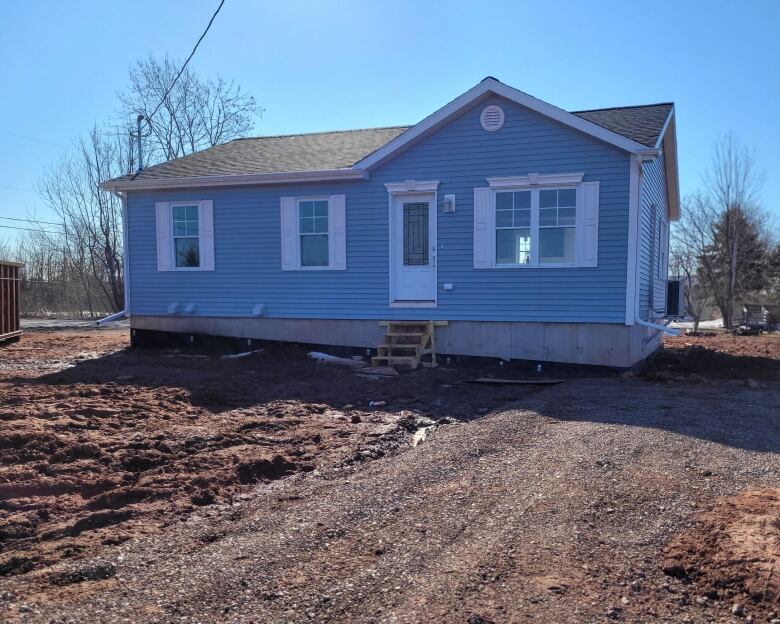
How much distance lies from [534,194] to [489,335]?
2.62 metres

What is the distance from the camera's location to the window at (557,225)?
34.7 feet

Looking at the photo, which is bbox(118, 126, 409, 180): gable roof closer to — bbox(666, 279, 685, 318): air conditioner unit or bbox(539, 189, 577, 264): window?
bbox(539, 189, 577, 264): window

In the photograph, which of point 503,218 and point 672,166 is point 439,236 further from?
point 672,166

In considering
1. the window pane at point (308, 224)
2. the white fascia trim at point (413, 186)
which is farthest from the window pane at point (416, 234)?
the window pane at point (308, 224)

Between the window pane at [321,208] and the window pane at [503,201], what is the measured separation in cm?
343

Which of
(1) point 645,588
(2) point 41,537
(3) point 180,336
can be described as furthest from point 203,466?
(3) point 180,336

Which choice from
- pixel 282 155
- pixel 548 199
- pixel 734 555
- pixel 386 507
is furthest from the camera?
pixel 282 155

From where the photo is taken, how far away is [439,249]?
37.3ft

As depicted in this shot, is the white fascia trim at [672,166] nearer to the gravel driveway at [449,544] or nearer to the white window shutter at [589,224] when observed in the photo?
the white window shutter at [589,224]

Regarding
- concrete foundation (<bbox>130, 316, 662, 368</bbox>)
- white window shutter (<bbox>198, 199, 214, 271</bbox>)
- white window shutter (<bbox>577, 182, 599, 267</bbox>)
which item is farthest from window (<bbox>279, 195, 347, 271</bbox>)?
white window shutter (<bbox>577, 182, 599, 267</bbox>)

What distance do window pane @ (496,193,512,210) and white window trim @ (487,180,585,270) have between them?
64 millimetres

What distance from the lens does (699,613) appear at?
9.14 ft

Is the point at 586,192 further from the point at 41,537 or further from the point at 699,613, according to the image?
the point at 41,537

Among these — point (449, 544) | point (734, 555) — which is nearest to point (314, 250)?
point (449, 544)
